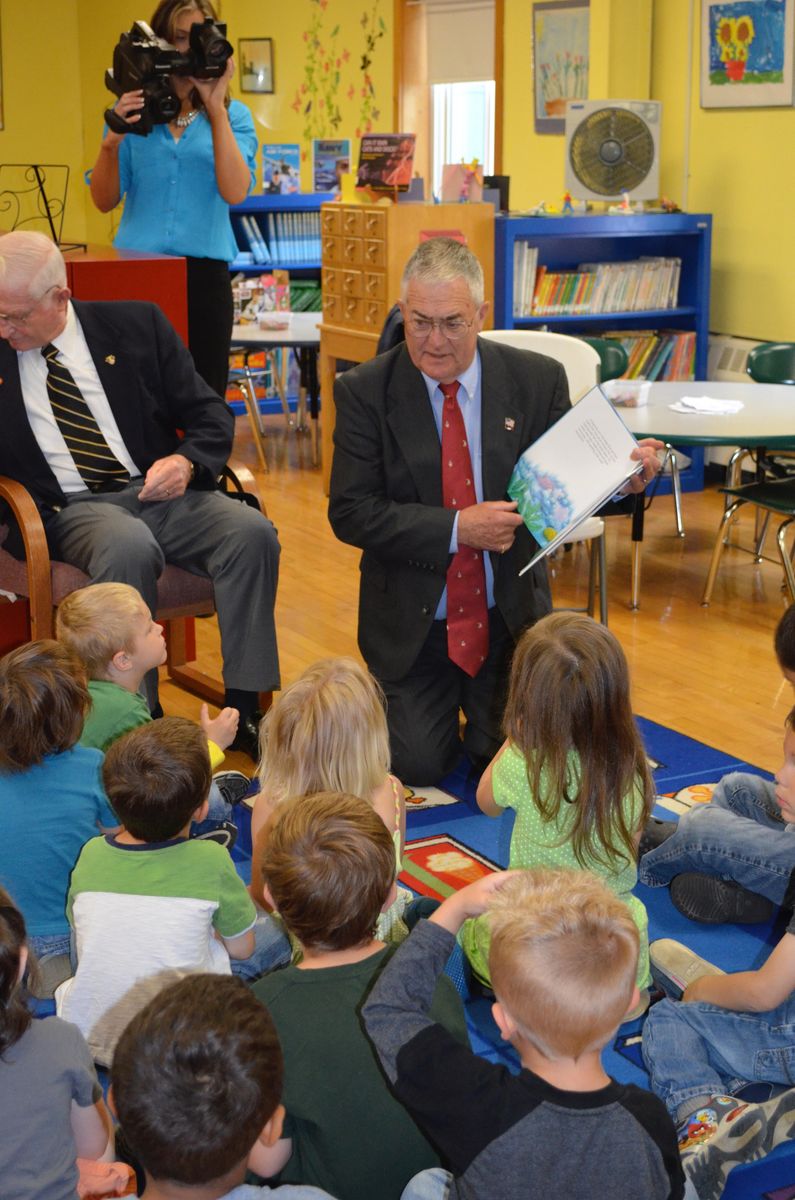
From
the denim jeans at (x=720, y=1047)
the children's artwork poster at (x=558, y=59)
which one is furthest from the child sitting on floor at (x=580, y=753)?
the children's artwork poster at (x=558, y=59)

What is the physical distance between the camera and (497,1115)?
1.43 m

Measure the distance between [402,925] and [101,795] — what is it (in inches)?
22.2

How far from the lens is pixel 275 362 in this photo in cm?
883

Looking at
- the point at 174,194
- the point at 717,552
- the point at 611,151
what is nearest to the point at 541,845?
the point at 717,552

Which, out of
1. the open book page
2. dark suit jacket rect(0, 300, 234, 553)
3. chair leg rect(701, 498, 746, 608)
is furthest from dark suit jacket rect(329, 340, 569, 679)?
chair leg rect(701, 498, 746, 608)

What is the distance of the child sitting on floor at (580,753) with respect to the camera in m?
2.35

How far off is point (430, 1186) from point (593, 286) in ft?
18.0

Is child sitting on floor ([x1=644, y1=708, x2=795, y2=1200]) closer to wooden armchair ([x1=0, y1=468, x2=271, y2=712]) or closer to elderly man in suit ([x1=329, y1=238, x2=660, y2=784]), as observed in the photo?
elderly man in suit ([x1=329, y1=238, x2=660, y2=784])

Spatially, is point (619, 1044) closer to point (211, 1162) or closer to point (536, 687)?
point (536, 687)

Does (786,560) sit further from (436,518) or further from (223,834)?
(223,834)

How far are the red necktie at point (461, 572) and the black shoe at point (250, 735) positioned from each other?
21.3 inches

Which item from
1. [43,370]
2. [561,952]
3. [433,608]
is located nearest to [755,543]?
[433,608]

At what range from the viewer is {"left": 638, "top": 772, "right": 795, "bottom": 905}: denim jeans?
273cm

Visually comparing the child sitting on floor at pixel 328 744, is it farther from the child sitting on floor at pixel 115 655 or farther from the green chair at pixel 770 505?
the green chair at pixel 770 505
